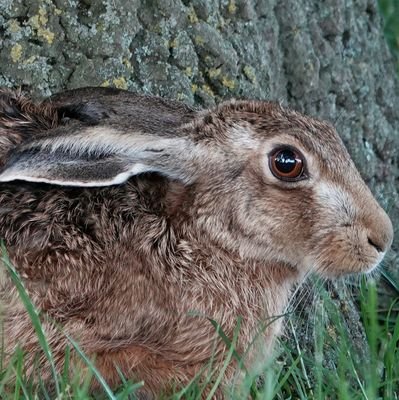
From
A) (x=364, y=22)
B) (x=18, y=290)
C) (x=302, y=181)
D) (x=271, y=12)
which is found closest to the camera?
(x=18, y=290)

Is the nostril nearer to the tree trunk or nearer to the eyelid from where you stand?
the eyelid

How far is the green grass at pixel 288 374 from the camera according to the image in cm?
321

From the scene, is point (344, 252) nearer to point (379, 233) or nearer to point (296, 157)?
point (379, 233)

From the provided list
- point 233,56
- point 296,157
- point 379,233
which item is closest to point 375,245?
point 379,233

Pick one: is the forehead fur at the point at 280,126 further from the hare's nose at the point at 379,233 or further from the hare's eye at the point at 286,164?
the hare's nose at the point at 379,233

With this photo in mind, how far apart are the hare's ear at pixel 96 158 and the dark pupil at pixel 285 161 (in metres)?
0.30

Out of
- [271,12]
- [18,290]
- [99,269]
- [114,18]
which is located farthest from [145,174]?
[271,12]

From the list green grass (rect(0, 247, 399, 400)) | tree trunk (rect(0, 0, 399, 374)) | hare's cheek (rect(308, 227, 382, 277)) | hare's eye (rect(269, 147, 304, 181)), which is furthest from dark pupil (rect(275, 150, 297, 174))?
tree trunk (rect(0, 0, 399, 374))

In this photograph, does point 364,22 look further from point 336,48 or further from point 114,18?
point 114,18

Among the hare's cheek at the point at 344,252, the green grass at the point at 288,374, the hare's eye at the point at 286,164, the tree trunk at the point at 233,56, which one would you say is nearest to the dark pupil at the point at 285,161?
the hare's eye at the point at 286,164

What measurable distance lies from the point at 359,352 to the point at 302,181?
104 centimetres

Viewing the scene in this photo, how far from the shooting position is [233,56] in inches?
188

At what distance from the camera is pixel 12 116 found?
3.87 m

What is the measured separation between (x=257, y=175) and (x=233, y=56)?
1.17 metres
